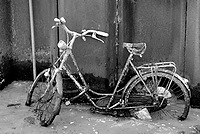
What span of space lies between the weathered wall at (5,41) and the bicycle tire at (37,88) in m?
0.90

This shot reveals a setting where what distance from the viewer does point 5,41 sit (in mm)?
7840

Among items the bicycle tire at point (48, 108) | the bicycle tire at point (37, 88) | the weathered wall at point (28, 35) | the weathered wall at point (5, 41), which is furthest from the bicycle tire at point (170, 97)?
the weathered wall at point (5, 41)

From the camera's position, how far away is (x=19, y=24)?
8.03 metres

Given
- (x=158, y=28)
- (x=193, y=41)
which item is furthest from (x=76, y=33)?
(x=193, y=41)

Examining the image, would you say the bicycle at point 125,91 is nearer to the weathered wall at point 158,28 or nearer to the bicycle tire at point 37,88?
the bicycle tire at point 37,88

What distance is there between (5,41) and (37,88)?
132cm

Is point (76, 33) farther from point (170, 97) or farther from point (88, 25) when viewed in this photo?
point (170, 97)

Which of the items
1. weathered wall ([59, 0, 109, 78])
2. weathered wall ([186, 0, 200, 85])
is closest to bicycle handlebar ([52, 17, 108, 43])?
weathered wall ([59, 0, 109, 78])

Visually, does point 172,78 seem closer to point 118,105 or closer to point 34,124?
point 118,105

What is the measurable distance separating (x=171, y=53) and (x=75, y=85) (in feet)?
6.57

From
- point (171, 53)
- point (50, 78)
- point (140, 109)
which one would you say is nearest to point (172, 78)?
point (140, 109)

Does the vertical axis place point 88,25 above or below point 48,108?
above

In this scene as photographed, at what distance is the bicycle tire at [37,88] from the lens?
6.66m

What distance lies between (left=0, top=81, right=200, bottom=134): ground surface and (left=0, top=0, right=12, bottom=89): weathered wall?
121cm
